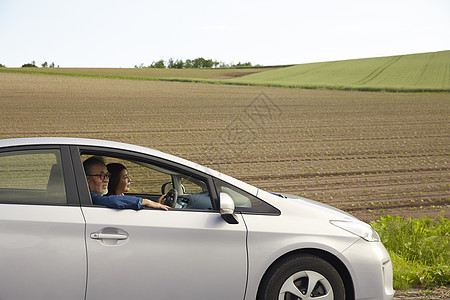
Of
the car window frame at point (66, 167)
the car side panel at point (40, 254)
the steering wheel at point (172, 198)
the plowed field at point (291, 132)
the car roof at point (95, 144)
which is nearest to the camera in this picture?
the car side panel at point (40, 254)

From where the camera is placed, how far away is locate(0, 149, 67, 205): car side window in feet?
11.8

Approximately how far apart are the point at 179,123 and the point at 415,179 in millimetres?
14836

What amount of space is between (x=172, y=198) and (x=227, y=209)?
68 cm

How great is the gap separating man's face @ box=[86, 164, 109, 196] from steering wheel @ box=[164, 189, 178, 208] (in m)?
0.47

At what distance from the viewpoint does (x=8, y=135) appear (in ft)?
73.2

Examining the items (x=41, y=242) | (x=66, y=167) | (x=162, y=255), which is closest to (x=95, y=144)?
(x=66, y=167)

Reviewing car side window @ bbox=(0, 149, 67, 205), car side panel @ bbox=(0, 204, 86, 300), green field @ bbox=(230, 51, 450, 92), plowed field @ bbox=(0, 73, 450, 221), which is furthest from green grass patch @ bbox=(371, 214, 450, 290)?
green field @ bbox=(230, 51, 450, 92)

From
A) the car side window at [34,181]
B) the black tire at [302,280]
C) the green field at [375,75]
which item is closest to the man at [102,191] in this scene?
the car side window at [34,181]

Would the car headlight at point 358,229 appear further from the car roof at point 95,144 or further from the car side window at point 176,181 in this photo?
the car side window at point 176,181

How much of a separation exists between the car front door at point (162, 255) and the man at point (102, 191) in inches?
2.1

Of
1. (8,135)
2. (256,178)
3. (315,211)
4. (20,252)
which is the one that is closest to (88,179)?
(20,252)

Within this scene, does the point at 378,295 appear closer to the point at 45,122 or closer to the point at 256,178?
the point at 256,178

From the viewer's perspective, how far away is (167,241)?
3580 mm

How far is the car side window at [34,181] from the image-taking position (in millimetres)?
3586
